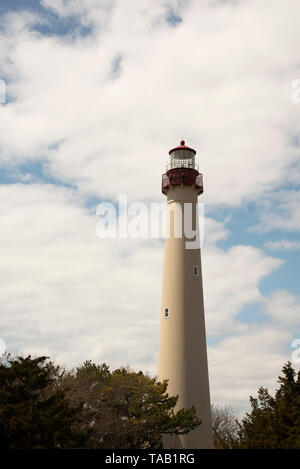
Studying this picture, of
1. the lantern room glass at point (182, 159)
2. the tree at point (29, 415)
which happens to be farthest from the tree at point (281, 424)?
the lantern room glass at point (182, 159)

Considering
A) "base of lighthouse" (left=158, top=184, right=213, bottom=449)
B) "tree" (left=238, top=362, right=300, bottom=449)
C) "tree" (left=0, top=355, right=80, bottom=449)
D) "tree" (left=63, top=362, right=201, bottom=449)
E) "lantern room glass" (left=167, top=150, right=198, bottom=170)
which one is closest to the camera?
"tree" (left=0, top=355, right=80, bottom=449)

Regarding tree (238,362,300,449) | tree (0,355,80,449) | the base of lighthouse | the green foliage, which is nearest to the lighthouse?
the base of lighthouse

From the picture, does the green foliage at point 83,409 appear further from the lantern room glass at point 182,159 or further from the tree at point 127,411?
the lantern room glass at point 182,159

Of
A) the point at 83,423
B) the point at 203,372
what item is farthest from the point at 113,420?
the point at 203,372

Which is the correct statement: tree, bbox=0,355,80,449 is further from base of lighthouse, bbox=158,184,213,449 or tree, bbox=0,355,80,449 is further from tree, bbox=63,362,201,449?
base of lighthouse, bbox=158,184,213,449

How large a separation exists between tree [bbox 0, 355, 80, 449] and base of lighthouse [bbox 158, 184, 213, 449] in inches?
512

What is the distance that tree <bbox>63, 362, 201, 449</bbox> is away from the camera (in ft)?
101

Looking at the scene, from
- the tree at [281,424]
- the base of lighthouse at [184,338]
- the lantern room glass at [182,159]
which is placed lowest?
the tree at [281,424]

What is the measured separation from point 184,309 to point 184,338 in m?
2.30

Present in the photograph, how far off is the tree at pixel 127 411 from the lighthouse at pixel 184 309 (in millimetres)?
1635

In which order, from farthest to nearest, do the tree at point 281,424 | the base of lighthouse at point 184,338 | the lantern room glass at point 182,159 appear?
the lantern room glass at point 182,159
the base of lighthouse at point 184,338
the tree at point 281,424

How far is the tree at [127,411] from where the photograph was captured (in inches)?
1208
